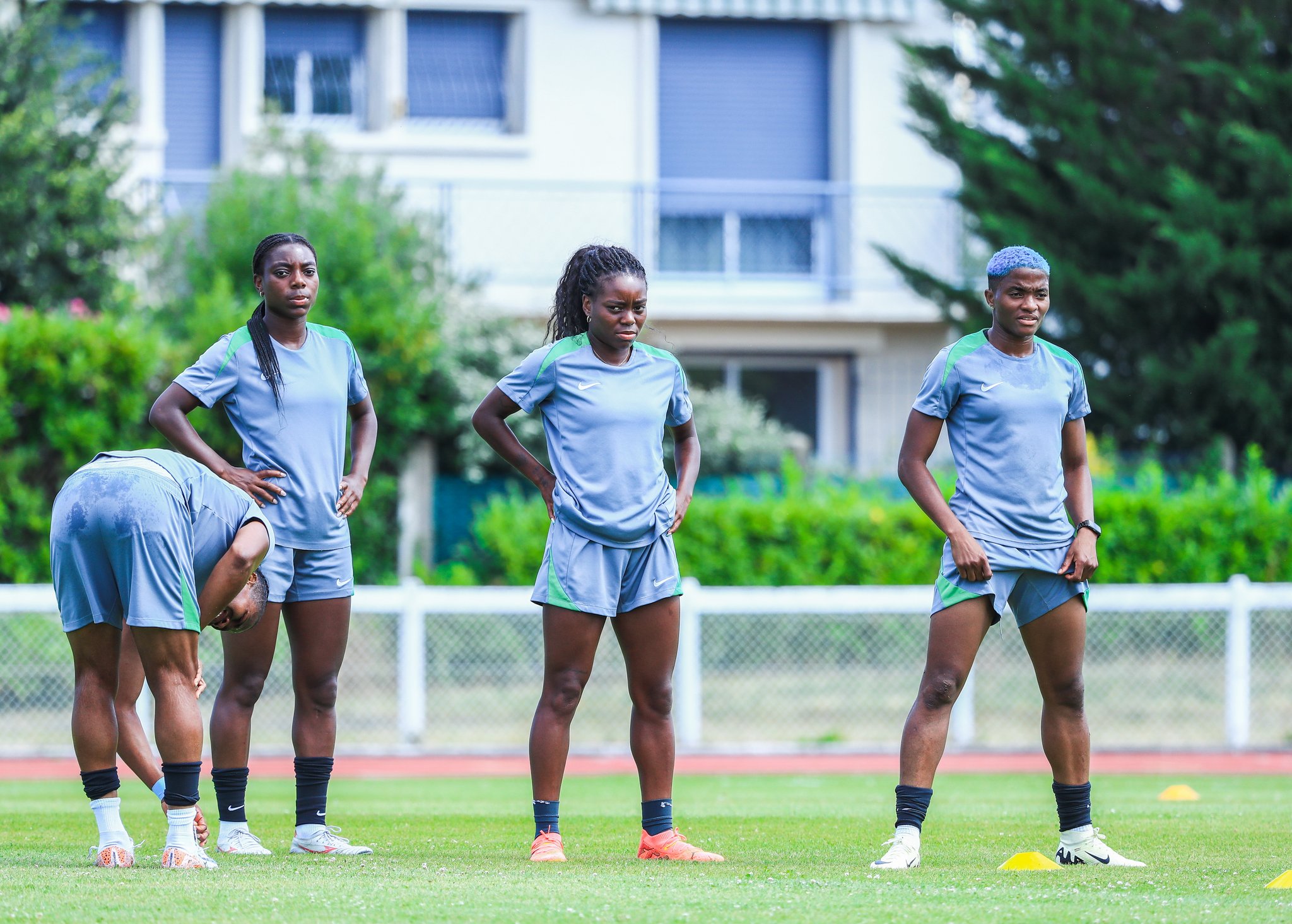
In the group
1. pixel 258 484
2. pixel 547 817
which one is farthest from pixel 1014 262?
pixel 258 484

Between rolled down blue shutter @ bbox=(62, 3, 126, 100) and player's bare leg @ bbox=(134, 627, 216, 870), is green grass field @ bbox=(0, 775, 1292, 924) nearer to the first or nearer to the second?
player's bare leg @ bbox=(134, 627, 216, 870)

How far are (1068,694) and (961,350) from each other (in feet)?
4.08

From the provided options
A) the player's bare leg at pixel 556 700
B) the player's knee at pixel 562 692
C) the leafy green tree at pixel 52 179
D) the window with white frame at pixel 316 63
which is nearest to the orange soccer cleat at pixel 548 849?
the player's bare leg at pixel 556 700

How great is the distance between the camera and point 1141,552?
48.2 feet

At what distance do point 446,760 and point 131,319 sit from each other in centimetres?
486

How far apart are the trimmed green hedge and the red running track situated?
2.30 metres

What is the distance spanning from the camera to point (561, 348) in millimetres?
6285

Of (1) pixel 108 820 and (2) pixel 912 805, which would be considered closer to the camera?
(1) pixel 108 820

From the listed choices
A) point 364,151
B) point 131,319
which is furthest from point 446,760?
point 364,151

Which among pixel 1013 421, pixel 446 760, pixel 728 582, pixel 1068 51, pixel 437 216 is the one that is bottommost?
pixel 446 760

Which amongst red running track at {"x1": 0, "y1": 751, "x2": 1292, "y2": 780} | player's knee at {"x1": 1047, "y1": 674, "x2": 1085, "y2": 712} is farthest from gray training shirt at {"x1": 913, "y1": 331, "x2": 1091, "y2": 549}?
red running track at {"x1": 0, "y1": 751, "x2": 1292, "y2": 780}

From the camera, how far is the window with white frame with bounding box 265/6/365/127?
65.3 feet

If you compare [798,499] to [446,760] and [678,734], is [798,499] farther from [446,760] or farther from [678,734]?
[446,760]

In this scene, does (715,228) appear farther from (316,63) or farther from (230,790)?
(230,790)
